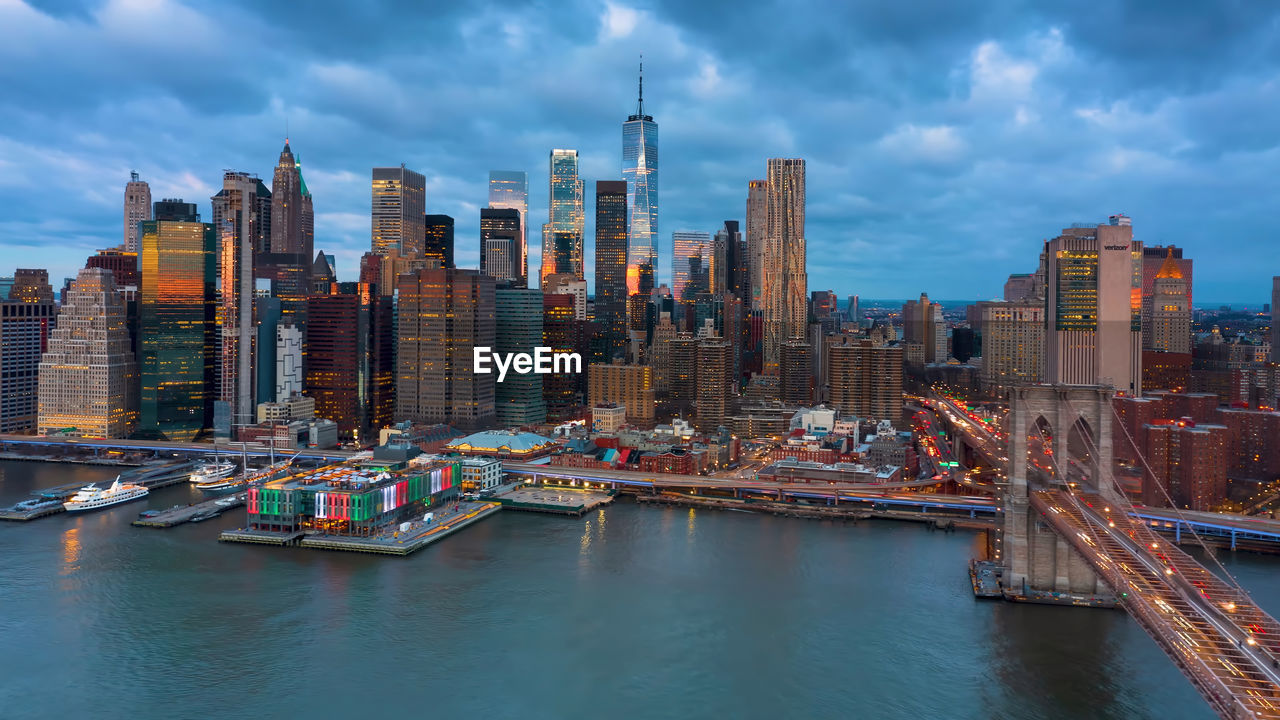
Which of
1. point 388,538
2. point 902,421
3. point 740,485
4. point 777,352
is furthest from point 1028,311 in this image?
point 388,538

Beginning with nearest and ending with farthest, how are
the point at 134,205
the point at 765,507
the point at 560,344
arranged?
the point at 765,507 < the point at 560,344 < the point at 134,205

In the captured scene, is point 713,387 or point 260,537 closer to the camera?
point 260,537

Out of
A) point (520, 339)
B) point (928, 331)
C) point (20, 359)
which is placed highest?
point (928, 331)

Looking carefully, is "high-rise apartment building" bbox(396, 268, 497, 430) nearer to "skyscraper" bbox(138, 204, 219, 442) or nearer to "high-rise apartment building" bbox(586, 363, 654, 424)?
"high-rise apartment building" bbox(586, 363, 654, 424)

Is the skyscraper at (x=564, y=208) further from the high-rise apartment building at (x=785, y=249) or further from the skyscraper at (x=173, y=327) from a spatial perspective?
the skyscraper at (x=173, y=327)

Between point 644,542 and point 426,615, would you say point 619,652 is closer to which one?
point 426,615

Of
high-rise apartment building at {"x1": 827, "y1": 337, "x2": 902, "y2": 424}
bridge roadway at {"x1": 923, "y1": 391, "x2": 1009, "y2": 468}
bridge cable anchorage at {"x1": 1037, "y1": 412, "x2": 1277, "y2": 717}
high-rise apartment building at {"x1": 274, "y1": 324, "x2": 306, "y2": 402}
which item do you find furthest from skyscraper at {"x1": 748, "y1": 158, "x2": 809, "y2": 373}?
bridge cable anchorage at {"x1": 1037, "y1": 412, "x2": 1277, "y2": 717}

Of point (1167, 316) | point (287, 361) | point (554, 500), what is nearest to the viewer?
point (554, 500)

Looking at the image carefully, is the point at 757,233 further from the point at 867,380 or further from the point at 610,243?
the point at 867,380

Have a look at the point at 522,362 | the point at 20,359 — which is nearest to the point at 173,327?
the point at 20,359
